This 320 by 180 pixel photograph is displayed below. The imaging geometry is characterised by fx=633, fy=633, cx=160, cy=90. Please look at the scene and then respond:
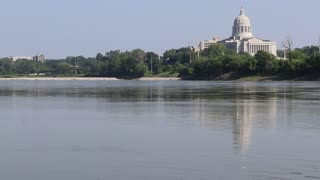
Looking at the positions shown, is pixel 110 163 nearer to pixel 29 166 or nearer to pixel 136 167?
pixel 136 167

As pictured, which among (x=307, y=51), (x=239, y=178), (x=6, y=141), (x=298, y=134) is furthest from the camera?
(x=307, y=51)

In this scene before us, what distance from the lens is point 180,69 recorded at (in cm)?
17512

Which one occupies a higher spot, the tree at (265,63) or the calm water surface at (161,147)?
the tree at (265,63)

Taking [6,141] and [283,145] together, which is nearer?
[283,145]

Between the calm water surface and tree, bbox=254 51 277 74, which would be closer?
the calm water surface

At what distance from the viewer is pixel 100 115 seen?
97.6ft

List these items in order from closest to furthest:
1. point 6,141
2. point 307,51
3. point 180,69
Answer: point 6,141
point 180,69
point 307,51

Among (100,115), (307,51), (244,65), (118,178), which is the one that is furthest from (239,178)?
(307,51)

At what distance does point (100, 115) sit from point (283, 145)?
13649mm

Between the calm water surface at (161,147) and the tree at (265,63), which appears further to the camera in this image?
the tree at (265,63)

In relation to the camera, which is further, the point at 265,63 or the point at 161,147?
the point at 265,63

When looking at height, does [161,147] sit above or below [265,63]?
below

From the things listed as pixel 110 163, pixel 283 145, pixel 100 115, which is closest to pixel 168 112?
pixel 100 115

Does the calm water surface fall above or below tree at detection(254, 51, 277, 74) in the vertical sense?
below
